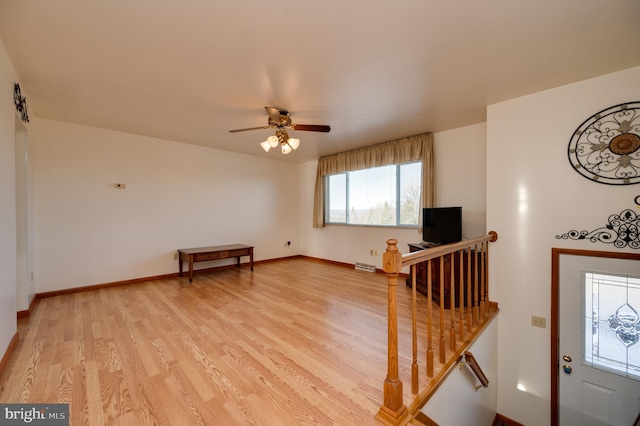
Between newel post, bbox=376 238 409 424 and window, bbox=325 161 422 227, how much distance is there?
3.13 meters

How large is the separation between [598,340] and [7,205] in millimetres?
5635

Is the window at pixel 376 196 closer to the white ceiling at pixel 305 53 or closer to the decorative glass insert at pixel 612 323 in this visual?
the white ceiling at pixel 305 53

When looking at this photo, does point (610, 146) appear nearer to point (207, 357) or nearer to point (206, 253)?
point (207, 357)

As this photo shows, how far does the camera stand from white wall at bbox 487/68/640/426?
2.48 metres

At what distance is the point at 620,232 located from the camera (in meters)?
2.37

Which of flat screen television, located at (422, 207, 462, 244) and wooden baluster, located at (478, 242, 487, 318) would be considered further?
flat screen television, located at (422, 207, 462, 244)

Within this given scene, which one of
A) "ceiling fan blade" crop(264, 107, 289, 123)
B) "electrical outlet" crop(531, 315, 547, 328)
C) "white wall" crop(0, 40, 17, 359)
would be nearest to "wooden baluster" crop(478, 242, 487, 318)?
Result: "electrical outlet" crop(531, 315, 547, 328)

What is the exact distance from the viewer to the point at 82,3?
1599 millimetres

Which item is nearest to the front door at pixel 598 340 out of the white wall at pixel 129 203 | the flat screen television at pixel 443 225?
the flat screen television at pixel 443 225

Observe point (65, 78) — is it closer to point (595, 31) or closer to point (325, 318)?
point (325, 318)

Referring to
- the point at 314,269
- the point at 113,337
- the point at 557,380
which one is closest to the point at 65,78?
the point at 113,337

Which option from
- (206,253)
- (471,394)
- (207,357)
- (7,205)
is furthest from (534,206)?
(7,205)

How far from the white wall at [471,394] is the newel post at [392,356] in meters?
0.35

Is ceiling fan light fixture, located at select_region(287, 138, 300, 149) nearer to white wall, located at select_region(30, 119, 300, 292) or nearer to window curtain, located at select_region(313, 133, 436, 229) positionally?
window curtain, located at select_region(313, 133, 436, 229)
